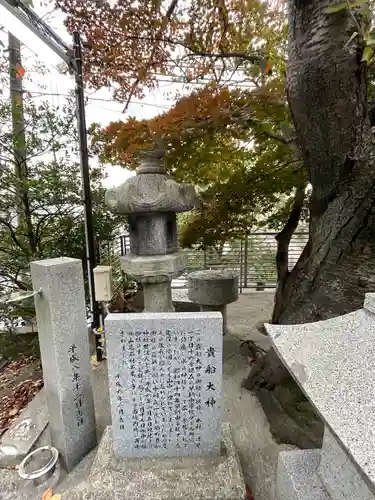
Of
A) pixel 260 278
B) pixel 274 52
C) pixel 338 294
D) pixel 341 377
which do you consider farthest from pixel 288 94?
pixel 260 278

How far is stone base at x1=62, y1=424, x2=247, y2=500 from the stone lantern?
1870 mm

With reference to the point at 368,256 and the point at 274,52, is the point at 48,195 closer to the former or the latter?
the point at 274,52

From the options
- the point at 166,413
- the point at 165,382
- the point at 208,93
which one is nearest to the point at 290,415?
the point at 166,413

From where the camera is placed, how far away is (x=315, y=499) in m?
1.52

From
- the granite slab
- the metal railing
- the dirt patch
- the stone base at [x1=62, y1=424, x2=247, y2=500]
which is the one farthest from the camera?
the metal railing

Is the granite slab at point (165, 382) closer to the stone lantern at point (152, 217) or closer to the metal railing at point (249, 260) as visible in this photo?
the stone lantern at point (152, 217)

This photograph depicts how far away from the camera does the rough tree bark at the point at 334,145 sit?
8.15ft

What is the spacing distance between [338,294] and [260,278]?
5.98 m

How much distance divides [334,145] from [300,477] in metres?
2.86

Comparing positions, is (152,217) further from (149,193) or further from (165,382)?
(165,382)

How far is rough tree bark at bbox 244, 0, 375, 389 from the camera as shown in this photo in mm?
2484

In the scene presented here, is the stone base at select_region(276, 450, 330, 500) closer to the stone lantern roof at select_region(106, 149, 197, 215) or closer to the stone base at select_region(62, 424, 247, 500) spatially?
the stone base at select_region(62, 424, 247, 500)

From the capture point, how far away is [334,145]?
2.72 meters

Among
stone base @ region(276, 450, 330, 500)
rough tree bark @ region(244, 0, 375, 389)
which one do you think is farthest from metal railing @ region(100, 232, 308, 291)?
stone base @ region(276, 450, 330, 500)
